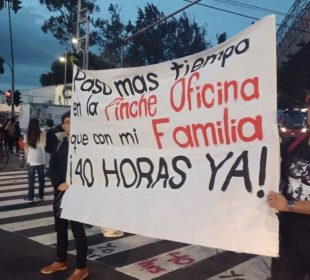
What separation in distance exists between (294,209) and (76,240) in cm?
249

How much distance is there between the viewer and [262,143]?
318 cm

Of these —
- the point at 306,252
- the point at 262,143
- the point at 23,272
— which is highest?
the point at 262,143

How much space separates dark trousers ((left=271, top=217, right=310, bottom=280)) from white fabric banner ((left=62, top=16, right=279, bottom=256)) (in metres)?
0.16

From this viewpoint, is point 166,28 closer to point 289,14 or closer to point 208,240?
point 289,14

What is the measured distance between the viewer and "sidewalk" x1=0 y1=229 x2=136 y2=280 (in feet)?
17.1

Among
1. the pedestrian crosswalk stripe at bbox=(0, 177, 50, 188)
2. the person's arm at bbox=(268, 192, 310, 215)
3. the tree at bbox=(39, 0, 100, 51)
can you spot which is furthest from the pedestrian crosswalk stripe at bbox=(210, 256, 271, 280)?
the tree at bbox=(39, 0, 100, 51)

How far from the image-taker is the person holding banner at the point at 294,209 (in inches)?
120

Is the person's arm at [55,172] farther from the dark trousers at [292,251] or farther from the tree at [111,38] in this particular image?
the tree at [111,38]

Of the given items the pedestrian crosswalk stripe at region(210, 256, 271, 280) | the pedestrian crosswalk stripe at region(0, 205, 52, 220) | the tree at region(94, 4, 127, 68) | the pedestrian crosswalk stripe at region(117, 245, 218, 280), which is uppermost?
the tree at region(94, 4, 127, 68)

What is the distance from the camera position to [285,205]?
9.91 ft

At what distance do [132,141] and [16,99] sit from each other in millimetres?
29164

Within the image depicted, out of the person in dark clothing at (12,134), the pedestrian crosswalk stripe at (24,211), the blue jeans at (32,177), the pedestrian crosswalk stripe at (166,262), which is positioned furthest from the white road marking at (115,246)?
the person in dark clothing at (12,134)

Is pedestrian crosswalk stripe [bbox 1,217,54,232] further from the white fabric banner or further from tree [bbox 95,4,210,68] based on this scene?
tree [bbox 95,4,210,68]

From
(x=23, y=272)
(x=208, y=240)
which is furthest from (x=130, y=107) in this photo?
(x=23, y=272)
